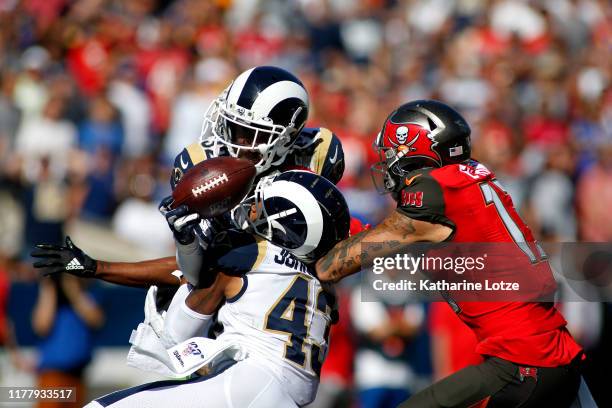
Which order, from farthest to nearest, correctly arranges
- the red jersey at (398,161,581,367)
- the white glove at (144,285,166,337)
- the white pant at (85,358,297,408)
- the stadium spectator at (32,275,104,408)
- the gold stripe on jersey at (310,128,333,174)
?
the stadium spectator at (32,275,104,408) → the gold stripe on jersey at (310,128,333,174) → the white glove at (144,285,166,337) → the red jersey at (398,161,581,367) → the white pant at (85,358,297,408)

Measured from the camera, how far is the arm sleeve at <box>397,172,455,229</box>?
14.3 ft

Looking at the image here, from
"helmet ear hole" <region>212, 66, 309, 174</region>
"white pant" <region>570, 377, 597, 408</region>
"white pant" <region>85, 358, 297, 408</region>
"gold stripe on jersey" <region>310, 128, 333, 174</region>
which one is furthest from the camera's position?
"gold stripe on jersey" <region>310, 128, 333, 174</region>

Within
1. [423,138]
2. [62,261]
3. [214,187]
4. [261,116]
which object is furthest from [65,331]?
[423,138]

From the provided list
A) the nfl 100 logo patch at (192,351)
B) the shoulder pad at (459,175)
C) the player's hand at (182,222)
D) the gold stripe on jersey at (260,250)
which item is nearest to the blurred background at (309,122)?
the shoulder pad at (459,175)

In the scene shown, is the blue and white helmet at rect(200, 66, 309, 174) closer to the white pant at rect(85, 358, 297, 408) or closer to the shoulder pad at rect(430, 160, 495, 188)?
the shoulder pad at rect(430, 160, 495, 188)

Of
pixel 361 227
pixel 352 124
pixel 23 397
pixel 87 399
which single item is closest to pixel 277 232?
pixel 361 227

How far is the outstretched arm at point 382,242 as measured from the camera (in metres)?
4.37

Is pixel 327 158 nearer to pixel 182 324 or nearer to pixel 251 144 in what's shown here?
pixel 251 144

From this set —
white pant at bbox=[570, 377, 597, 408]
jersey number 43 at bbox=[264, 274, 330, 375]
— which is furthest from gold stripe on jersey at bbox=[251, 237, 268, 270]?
white pant at bbox=[570, 377, 597, 408]

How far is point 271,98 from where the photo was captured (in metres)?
4.91

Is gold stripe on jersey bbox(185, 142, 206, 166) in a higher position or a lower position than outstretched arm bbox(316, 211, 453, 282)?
higher

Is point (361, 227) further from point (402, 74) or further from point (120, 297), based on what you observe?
point (402, 74)

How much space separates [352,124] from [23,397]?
569 cm

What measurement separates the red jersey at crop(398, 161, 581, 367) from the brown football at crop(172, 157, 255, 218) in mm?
709
